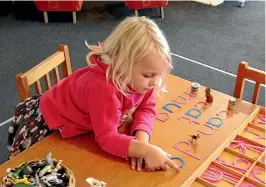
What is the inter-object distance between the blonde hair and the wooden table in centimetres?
20

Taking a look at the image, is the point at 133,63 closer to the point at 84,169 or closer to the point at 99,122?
the point at 99,122

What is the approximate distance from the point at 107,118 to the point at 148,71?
0.57ft

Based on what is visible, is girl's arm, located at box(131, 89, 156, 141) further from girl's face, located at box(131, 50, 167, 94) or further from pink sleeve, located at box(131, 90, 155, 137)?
girl's face, located at box(131, 50, 167, 94)

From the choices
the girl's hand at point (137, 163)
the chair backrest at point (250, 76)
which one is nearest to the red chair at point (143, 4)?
the chair backrest at point (250, 76)

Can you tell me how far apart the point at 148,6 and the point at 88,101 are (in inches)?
85.8

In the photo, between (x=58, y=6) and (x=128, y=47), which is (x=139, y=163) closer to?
(x=128, y=47)

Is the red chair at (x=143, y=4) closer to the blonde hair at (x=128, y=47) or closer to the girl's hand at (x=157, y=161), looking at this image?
the blonde hair at (x=128, y=47)

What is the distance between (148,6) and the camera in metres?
3.18

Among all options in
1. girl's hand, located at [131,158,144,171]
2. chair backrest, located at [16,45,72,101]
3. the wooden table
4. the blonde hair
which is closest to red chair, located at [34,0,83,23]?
chair backrest, located at [16,45,72,101]

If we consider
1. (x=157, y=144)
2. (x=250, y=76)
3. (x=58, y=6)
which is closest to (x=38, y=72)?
(x=157, y=144)

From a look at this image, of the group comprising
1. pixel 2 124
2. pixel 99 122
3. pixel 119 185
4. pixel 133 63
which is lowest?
pixel 2 124

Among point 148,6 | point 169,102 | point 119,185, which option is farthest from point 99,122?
point 148,6

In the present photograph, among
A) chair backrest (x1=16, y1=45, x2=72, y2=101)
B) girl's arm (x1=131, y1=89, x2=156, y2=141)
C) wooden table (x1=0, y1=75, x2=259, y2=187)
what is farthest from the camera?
chair backrest (x1=16, y1=45, x2=72, y2=101)

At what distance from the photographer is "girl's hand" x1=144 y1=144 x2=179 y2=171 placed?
108 centimetres
